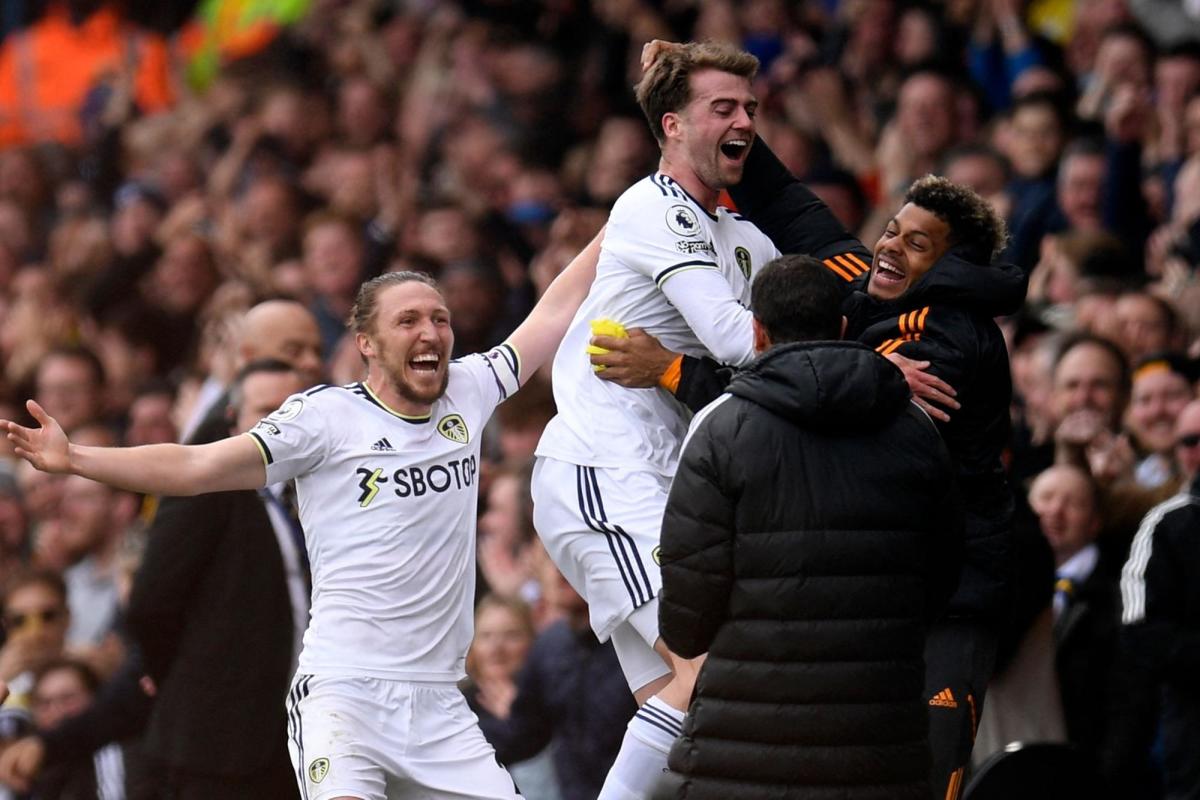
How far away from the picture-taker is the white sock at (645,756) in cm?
698

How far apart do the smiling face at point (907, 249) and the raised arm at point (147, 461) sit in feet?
6.74

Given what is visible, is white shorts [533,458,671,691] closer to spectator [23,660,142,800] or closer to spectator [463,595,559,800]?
spectator [463,595,559,800]

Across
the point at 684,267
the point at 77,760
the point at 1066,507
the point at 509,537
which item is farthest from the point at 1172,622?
the point at 77,760

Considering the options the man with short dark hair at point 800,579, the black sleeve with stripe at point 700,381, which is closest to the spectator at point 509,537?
the black sleeve with stripe at point 700,381

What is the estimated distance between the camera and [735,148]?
713cm

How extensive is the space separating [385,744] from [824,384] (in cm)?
207

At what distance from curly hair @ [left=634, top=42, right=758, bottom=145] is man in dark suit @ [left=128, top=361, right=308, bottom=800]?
7.68 ft

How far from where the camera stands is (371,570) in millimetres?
7195

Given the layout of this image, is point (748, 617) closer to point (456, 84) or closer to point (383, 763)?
point (383, 763)

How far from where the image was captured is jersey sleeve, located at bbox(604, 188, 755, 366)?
264 inches

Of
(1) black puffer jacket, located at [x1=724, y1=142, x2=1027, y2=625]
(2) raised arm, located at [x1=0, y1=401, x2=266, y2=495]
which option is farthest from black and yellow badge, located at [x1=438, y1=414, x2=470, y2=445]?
(1) black puffer jacket, located at [x1=724, y1=142, x2=1027, y2=625]

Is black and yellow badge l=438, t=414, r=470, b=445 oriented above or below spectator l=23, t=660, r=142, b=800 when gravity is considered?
above

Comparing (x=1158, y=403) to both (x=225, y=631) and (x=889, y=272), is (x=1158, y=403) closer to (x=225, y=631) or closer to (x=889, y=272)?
(x=889, y=272)

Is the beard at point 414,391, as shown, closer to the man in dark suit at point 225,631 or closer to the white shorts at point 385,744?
the white shorts at point 385,744
